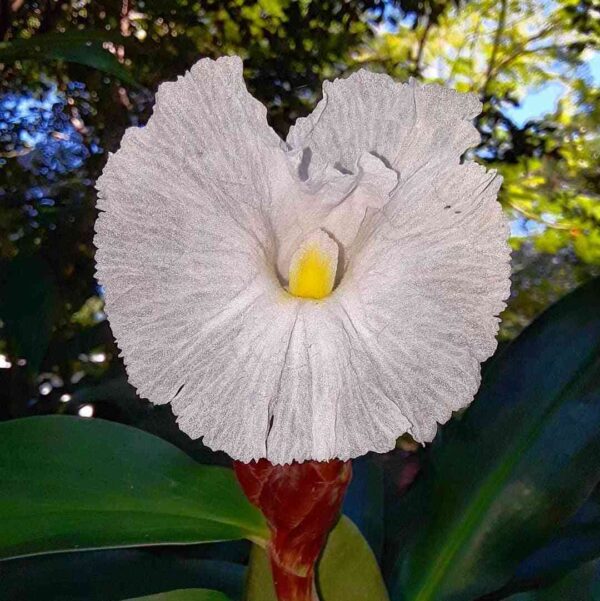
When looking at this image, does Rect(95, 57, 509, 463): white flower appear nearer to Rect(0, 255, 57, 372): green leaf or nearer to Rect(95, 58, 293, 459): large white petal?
Rect(95, 58, 293, 459): large white petal

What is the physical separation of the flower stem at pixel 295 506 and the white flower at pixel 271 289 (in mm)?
61

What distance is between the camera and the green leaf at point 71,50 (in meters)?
0.92

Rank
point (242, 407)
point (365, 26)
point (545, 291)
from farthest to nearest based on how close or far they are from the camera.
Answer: point (545, 291), point (365, 26), point (242, 407)

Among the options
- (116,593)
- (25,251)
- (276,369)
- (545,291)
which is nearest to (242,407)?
(276,369)

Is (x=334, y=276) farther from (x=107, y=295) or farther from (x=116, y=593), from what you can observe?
(x=116, y=593)

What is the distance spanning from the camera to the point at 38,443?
1.56 feet

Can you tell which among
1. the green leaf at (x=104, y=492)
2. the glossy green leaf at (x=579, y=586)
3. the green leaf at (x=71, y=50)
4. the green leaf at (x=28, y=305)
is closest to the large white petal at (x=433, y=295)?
the green leaf at (x=104, y=492)

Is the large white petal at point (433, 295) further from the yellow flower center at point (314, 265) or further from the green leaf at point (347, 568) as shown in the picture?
the green leaf at point (347, 568)

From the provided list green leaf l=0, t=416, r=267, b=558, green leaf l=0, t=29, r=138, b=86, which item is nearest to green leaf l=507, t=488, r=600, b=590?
green leaf l=0, t=416, r=267, b=558

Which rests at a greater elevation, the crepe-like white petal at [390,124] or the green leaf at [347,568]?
the crepe-like white petal at [390,124]

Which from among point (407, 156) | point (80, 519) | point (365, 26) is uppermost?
point (365, 26)

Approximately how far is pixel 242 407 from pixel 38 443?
0.71 feet

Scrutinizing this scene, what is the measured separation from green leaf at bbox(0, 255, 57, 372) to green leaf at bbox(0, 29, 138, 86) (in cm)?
42

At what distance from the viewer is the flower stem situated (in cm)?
38
